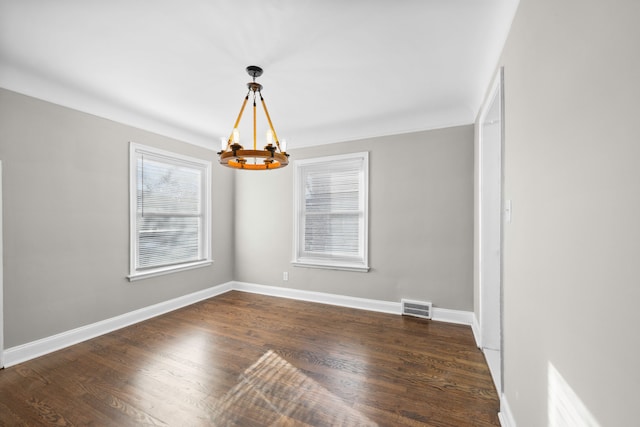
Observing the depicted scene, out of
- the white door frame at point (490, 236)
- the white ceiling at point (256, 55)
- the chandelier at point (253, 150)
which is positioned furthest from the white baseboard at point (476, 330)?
the chandelier at point (253, 150)

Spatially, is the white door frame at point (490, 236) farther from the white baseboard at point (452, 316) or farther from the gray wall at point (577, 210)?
the gray wall at point (577, 210)

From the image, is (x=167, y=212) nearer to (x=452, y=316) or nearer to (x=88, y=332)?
(x=88, y=332)

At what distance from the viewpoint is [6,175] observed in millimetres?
2480

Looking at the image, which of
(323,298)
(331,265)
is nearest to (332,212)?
(331,265)

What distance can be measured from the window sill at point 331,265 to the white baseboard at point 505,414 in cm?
222

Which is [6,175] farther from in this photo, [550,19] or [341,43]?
[550,19]

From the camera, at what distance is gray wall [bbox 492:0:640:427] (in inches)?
27.8

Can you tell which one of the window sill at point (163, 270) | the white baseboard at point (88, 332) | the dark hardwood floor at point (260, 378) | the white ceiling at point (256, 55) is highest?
the white ceiling at point (256, 55)

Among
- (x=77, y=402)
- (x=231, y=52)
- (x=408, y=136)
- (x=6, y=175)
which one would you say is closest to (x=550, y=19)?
(x=231, y=52)

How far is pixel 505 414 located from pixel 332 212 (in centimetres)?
301

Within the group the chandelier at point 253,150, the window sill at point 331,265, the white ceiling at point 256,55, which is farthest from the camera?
the window sill at point 331,265

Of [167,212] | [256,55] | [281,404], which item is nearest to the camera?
[281,404]

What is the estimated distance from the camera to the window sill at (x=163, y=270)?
11.5 ft

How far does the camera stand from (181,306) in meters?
4.07
